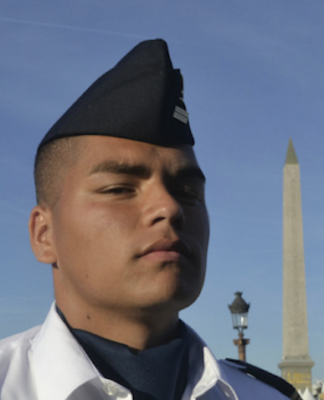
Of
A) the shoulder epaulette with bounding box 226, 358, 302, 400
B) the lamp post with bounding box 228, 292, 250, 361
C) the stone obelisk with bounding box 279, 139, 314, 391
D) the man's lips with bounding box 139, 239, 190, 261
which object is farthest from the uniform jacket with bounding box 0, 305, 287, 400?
the stone obelisk with bounding box 279, 139, 314, 391

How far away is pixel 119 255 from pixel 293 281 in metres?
30.6

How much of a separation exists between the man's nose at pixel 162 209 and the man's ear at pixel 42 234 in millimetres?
402

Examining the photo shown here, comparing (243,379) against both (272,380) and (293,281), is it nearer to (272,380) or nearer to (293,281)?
(272,380)

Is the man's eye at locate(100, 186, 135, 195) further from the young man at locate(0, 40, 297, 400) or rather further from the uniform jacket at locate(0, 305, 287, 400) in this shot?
the uniform jacket at locate(0, 305, 287, 400)

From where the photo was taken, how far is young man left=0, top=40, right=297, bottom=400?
2545mm

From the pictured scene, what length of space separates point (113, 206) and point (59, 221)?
213 mm

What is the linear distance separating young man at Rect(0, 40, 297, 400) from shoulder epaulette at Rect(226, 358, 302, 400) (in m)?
0.28

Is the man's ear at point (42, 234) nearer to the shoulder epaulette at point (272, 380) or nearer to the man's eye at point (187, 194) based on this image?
the man's eye at point (187, 194)

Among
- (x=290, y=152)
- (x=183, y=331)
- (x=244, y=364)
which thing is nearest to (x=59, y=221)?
(x=183, y=331)

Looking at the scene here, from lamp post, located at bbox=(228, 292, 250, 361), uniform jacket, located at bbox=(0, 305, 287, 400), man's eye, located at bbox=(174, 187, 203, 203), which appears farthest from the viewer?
lamp post, located at bbox=(228, 292, 250, 361)

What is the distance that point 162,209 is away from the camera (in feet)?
8.44

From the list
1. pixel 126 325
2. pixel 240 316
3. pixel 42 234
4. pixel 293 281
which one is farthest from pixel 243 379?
pixel 293 281

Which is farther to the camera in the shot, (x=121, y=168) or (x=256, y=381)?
(x=256, y=381)

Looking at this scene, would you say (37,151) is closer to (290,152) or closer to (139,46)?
(139,46)
